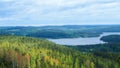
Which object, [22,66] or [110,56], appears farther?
[110,56]

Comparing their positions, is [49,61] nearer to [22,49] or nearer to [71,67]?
[71,67]

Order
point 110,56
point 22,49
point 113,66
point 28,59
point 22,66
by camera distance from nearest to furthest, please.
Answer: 1. point 22,66
2. point 28,59
3. point 113,66
4. point 22,49
5. point 110,56

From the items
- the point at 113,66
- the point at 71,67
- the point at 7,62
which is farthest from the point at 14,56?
the point at 113,66

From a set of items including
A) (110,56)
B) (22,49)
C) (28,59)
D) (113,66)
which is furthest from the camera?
(110,56)

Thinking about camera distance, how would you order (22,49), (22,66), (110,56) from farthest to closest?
(110,56), (22,49), (22,66)

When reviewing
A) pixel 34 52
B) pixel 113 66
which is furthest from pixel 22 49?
pixel 113 66

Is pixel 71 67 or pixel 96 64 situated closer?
pixel 71 67

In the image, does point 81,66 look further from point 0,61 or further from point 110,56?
point 110,56

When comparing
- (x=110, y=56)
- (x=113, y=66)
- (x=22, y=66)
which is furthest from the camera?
(x=110, y=56)
